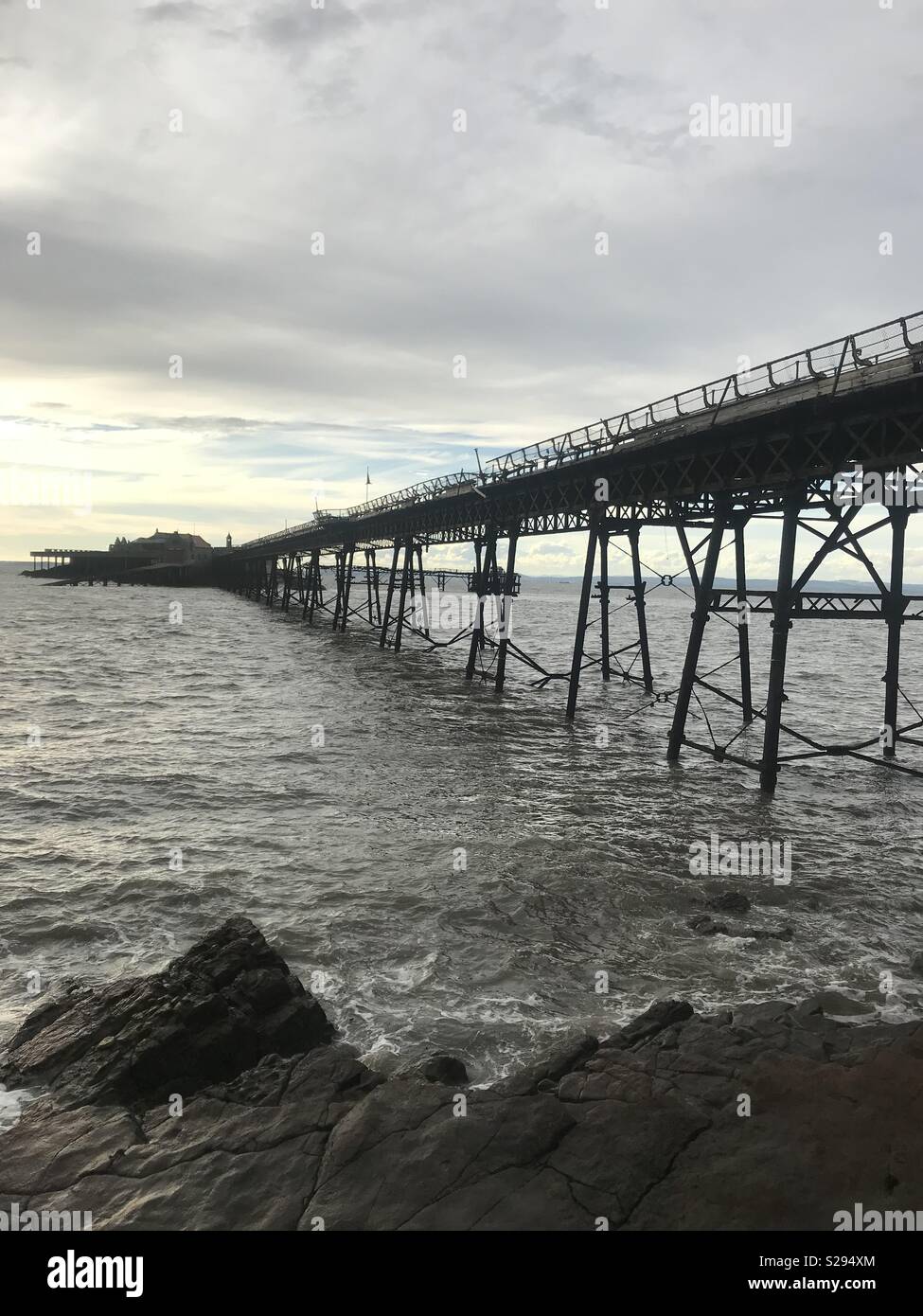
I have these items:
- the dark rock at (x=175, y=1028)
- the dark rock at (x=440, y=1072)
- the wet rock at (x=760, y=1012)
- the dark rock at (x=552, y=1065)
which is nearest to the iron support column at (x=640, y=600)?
the wet rock at (x=760, y=1012)

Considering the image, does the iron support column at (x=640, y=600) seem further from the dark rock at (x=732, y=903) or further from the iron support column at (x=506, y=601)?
the dark rock at (x=732, y=903)

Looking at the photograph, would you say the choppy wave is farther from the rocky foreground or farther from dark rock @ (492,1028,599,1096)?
the rocky foreground

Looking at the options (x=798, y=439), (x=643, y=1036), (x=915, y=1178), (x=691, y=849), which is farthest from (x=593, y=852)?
(x=798, y=439)

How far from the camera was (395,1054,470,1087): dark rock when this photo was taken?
21.9 feet

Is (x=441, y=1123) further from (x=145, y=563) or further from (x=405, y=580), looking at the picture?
(x=145, y=563)

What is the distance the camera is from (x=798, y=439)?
14.8 m

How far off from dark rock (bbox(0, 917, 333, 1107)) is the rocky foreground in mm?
19

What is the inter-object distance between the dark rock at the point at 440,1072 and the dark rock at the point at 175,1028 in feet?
3.59

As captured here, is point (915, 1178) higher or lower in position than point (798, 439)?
lower

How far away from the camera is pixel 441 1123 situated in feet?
19.2

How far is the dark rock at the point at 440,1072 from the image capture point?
666 centimetres

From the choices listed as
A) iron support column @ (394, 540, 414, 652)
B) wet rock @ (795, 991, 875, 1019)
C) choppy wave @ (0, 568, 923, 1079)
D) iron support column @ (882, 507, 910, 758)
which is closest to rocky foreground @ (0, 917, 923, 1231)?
wet rock @ (795, 991, 875, 1019)

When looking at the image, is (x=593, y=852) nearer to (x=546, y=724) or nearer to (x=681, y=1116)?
(x=681, y=1116)
